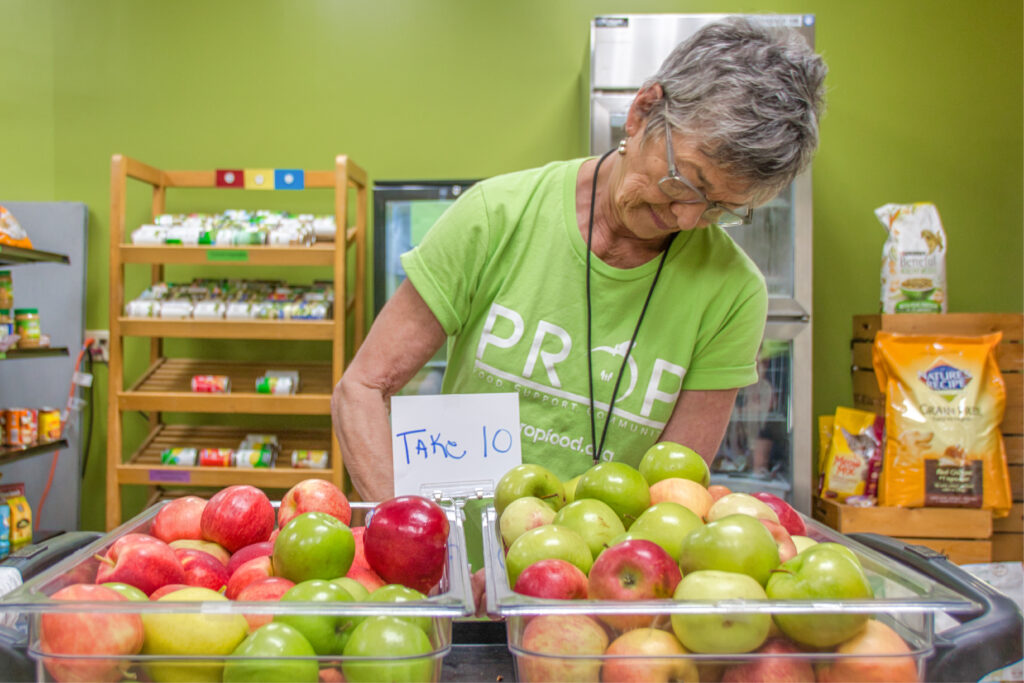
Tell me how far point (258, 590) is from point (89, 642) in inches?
5.9

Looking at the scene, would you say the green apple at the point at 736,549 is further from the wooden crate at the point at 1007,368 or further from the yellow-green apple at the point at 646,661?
the wooden crate at the point at 1007,368

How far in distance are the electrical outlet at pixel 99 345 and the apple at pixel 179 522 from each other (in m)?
3.13

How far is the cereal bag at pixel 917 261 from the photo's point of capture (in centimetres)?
302

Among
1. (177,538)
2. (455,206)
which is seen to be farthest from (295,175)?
(177,538)

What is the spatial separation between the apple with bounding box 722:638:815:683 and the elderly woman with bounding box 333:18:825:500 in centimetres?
80

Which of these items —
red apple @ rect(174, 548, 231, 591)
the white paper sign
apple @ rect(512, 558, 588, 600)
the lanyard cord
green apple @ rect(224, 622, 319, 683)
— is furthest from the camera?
the lanyard cord

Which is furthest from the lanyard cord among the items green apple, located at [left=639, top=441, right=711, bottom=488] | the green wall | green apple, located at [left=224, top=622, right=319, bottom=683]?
the green wall

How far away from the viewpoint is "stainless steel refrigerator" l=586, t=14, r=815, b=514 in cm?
297

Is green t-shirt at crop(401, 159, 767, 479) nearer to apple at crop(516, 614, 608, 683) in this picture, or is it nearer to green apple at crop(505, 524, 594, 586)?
green apple at crop(505, 524, 594, 586)

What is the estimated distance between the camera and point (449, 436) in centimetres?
128

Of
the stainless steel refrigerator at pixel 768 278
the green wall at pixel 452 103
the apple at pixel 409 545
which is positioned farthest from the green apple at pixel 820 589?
the green wall at pixel 452 103

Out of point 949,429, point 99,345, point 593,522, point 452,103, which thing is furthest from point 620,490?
point 99,345

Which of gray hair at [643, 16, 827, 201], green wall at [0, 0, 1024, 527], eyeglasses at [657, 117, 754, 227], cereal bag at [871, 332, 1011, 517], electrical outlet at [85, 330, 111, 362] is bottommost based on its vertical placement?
cereal bag at [871, 332, 1011, 517]

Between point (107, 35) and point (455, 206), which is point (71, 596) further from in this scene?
→ point (107, 35)
